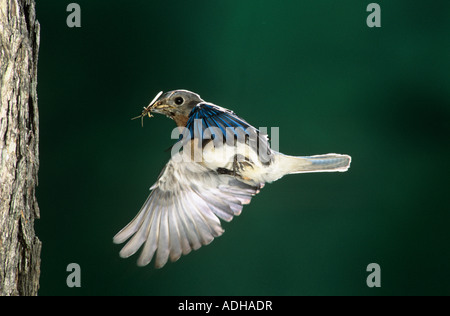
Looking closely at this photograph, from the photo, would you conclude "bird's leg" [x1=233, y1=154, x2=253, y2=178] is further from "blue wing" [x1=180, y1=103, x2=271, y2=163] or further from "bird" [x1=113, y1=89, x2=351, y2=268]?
"blue wing" [x1=180, y1=103, x2=271, y2=163]

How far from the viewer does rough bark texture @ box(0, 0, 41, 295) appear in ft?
3.50

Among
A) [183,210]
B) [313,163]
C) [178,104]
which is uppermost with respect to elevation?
[178,104]

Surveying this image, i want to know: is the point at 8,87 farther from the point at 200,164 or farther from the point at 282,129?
the point at 282,129

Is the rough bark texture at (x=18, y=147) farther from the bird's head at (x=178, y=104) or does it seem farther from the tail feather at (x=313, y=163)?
the tail feather at (x=313, y=163)

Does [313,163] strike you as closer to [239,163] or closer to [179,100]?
[239,163]

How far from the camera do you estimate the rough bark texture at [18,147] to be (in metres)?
1.07

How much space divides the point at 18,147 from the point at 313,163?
77 cm

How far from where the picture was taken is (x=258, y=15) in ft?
6.23

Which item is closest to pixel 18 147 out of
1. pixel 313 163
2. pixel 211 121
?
pixel 211 121

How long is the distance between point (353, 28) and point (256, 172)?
2.79 ft

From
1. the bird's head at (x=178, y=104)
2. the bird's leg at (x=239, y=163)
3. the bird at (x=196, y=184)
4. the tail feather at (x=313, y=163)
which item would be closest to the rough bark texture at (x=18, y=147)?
the bird at (x=196, y=184)

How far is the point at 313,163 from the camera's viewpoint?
4.54 ft

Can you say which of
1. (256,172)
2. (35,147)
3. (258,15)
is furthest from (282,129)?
(35,147)

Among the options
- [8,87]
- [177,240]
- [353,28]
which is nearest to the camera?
[8,87]
